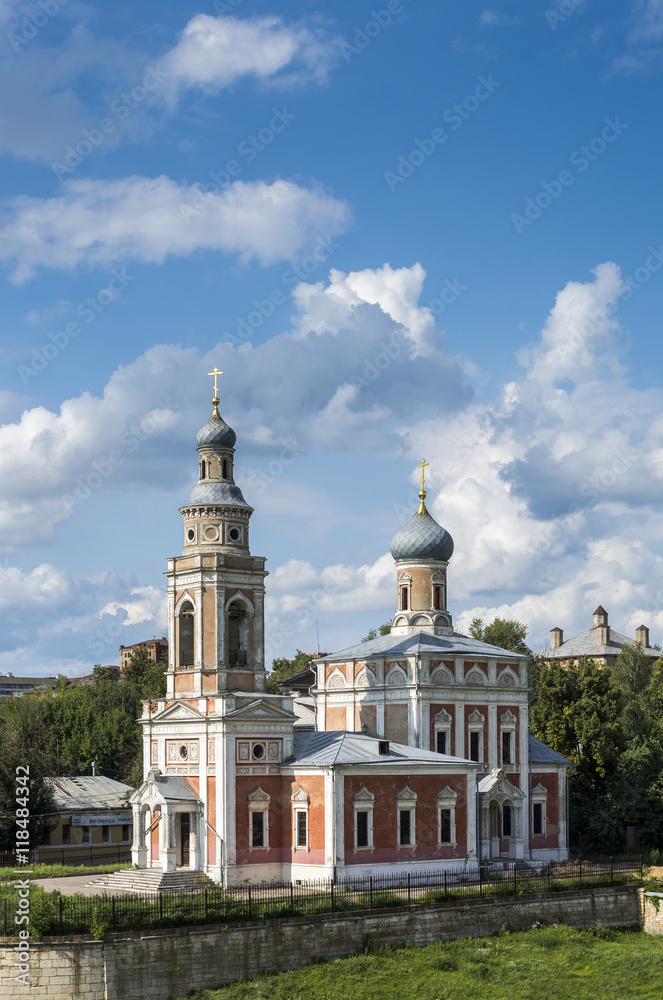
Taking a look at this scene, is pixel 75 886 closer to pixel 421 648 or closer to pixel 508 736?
pixel 421 648

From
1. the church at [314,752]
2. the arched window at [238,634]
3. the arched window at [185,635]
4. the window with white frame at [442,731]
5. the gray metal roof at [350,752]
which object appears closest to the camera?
the church at [314,752]

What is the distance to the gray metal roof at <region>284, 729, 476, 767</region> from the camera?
39094mm

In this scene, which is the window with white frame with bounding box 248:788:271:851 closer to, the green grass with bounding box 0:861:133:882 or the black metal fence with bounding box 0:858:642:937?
the black metal fence with bounding box 0:858:642:937

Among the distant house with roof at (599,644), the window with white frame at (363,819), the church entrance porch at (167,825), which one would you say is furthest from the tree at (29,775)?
the distant house with roof at (599,644)

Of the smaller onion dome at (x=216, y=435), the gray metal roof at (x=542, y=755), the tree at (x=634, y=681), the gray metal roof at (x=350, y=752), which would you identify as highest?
the smaller onion dome at (x=216, y=435)

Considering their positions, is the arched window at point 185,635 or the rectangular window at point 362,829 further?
the arched window at point 185,635

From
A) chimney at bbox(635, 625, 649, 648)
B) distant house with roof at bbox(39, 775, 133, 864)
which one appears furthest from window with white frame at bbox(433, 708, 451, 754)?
chimney at bbox(635, 625, 649, 648)

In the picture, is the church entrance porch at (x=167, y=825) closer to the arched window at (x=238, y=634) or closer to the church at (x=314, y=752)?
the church at (x=314, y=752)

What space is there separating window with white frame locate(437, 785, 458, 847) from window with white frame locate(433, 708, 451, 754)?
4193 mm

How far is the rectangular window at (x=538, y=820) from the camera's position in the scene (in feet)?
154

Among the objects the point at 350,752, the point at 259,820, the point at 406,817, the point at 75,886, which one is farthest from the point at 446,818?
the point at 75,886

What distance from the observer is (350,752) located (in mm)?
39719

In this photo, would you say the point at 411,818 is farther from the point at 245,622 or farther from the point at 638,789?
the point at 638,789

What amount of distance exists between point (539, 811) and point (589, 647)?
5979 cm
